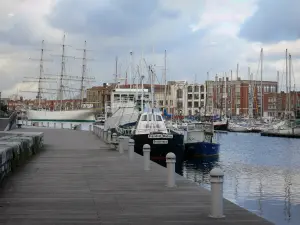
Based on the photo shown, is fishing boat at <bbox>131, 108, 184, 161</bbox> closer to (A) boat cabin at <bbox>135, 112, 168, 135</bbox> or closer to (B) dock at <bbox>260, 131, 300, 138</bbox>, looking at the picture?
(A) boat cabin at <bbox>135, 112, 168, 135</bbox>

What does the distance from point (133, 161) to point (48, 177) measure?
7.51 meters

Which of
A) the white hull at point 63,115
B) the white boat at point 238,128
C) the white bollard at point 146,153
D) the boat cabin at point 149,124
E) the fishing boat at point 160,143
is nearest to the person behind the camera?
the white bollard at point 146,153

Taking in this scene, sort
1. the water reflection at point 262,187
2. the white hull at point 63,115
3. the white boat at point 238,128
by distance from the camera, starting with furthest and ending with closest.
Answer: the white boat at point 238,128 → the white hull at point 63,115 → the water reflection at point 262,187

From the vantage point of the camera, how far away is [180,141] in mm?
40000

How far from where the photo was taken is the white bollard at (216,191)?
10.8 meters

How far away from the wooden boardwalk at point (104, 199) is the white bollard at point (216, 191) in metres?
0.22

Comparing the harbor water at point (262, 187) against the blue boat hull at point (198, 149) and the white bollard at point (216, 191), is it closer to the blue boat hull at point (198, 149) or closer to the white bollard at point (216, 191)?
the blue boat hull at point (198, 149)

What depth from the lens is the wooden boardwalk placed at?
1080 cm

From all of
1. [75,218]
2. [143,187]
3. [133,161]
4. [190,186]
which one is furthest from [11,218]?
[133,161]

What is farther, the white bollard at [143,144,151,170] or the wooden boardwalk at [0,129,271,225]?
the white bollard at [143,144,151,170]

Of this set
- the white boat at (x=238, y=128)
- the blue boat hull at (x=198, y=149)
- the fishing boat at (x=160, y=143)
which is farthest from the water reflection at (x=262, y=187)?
the white boat at (x=238, y=128)

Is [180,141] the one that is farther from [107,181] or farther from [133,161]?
[107,181]

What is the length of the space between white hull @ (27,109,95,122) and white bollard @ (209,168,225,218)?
316 ft

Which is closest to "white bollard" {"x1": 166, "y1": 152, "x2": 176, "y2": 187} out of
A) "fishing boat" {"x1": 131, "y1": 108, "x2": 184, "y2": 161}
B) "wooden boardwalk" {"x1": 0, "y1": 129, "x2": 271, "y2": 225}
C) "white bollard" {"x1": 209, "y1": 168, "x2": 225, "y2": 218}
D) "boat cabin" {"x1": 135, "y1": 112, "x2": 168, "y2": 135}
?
"wooden boardwalk" {"x1": 0, "y1": 129, "x2": 271, "y2": 225}
